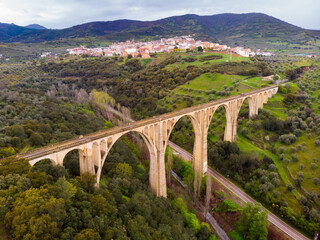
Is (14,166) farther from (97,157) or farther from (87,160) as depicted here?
(97,157)

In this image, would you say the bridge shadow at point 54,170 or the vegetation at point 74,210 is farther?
the bridge shadow at point 54,170

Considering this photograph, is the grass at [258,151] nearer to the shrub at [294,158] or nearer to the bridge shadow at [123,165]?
the shrub at [294,158]

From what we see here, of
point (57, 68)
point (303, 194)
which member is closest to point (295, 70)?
point (303, 194)

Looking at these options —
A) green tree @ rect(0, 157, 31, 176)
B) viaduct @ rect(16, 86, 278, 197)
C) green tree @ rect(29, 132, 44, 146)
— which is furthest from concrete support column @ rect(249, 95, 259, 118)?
green tree @ rect(0, 157, 31, 176)

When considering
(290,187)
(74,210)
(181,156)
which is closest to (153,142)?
(74,210)

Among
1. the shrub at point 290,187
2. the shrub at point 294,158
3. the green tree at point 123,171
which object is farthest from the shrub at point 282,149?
the green tree at point 123,171

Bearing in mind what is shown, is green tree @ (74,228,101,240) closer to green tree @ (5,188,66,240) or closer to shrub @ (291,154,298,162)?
green tree @ (5,188,66,240)
